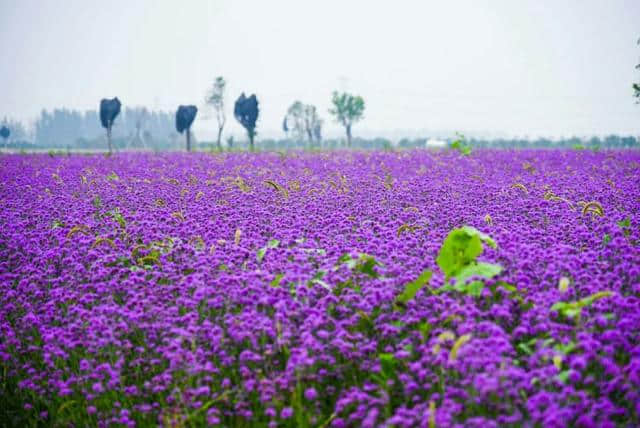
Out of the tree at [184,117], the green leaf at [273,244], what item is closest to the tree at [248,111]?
the tree at [184,117]

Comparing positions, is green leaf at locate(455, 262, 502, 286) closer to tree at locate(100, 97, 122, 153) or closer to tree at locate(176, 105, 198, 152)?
tree at locate(100, 97, 122, 153)

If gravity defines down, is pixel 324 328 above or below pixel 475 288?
below

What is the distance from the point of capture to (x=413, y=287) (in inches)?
136

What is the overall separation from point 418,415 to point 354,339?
2.72 feet

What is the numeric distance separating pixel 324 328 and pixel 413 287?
0.63 m

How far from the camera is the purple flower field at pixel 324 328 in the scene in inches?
104

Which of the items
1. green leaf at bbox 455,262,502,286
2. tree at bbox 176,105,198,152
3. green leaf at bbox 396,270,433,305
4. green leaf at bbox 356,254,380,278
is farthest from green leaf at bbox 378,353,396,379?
tree at bbox 176,105,198,152

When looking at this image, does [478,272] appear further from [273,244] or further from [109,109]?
[109,109]

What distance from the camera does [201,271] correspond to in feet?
13.6

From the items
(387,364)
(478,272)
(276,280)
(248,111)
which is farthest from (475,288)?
(248,111)

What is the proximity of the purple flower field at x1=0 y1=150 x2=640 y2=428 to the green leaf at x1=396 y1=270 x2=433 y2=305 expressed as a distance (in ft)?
0.05

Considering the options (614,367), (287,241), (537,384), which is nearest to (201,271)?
(287,241)

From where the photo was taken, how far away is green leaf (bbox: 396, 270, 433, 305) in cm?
342

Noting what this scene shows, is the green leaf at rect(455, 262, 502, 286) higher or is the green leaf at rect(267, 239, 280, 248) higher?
the green leaf at rect(267, 239, 280, 248)
